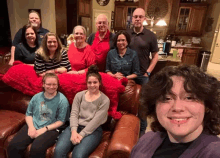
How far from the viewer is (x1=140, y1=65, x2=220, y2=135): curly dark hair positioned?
2.26ft

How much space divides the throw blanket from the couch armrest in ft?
0.57

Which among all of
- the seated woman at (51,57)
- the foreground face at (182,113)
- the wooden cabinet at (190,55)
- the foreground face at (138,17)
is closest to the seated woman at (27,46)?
the seated woman at (51,57)

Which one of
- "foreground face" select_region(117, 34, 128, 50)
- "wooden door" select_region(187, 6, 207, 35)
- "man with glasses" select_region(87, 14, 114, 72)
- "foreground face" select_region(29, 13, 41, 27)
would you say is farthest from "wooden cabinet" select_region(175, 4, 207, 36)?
"foreground face" select_region(29, 13, 41, 27)

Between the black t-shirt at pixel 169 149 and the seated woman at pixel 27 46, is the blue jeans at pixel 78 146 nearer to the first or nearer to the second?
the black t-shirt at pixel 169 149

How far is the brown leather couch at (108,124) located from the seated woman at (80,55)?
613 millimetres

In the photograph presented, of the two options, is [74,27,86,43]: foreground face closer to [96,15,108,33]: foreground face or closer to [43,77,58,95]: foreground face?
[96,15,108,33]: foreground face

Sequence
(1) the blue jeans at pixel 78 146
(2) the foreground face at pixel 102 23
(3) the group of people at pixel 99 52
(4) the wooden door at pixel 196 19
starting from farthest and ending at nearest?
1. (4) the wooden door at pixel 196 19
2. (2) the foreground face at pixel 102 23
3. (3) the group of people at pixel 99 52
4. (1) the blue jeans at pixel 78 146

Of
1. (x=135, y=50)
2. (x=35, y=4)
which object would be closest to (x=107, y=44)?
(x=135, y=50)

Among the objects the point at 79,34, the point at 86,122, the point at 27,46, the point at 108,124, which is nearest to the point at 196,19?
the point at 79,34

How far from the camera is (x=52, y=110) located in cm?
173

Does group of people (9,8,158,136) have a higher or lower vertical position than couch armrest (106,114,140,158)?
higher

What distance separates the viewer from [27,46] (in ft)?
7.34

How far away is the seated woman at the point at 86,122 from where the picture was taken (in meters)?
1.49

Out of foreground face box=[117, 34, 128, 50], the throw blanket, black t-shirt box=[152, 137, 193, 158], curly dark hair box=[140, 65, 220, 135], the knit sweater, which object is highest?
foreground face box=[117, 34, 128, 50]
